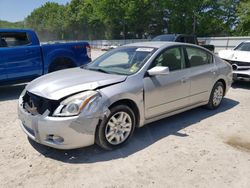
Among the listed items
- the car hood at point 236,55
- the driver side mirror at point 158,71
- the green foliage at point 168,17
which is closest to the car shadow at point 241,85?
the car hood at point 236,55

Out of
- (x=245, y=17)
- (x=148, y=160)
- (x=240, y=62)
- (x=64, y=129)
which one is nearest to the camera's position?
(x=64, y=129)

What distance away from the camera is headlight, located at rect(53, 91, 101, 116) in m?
3.37

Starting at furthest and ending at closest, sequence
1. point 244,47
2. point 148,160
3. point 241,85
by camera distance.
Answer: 1. point 244,47
2. point 241,85
3. point 148,160

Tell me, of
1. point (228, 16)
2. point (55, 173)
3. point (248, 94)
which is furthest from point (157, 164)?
point (228, 16)

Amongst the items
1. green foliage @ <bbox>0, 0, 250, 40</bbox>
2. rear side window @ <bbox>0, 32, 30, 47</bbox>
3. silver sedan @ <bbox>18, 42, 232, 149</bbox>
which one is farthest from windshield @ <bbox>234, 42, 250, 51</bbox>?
green foliage @ <bbox>0, 0, 250, 40</bbox>

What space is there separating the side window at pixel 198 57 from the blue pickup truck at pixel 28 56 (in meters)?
3.92

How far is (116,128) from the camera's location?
3785 mm

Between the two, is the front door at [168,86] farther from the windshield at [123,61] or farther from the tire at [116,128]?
the tire at [116,128]

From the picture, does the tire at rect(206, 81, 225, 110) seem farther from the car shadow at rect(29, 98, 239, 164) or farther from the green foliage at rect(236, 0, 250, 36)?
the green foliage at rect(236, 0, 250, 36)

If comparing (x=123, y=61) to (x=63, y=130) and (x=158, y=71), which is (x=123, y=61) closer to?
(x=158, y=71)

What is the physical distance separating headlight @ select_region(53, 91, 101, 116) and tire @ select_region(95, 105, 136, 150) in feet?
1.08

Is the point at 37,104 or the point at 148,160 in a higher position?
the point at 37,104

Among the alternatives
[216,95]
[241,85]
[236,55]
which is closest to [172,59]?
[216,95]

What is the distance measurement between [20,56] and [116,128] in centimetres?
434
